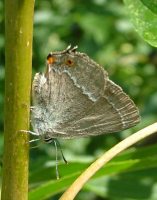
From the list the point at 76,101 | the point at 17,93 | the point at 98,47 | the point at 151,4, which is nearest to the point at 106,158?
the point at 17,93

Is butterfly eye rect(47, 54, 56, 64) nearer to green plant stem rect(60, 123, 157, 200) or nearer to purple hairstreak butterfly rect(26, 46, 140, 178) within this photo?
purple hairstreak butterfly rect(26, 46, 140, 178)

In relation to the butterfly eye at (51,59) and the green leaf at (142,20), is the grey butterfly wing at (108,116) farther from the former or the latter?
the green leaf at (142,20)

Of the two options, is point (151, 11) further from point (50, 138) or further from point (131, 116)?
point (50, 138)

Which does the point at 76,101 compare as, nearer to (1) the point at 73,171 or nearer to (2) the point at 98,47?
(1) the point at 73,171

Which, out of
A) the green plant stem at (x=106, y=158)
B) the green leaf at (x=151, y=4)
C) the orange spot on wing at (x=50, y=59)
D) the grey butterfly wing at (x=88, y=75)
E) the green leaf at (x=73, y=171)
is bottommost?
the green leaf at (x=73, y=171)

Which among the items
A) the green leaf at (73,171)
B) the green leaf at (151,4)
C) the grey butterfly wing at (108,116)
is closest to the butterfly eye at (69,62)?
the grey butterfly wing at (108,116)

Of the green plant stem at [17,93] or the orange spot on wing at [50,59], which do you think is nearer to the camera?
the green plant stem at [17,93]

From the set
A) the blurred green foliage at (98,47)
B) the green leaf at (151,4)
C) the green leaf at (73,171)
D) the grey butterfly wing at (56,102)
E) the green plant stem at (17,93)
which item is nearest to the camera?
the green plant stem at (17,93)

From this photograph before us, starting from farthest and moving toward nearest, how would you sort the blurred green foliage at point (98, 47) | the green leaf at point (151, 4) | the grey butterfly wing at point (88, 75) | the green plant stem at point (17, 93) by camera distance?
the blurred green foliage at point (98, 47), the grey butterfly wing at point (88, 75), the green leaf at point (151, 4), the green plant stem at point (17, 93)
